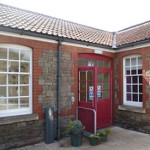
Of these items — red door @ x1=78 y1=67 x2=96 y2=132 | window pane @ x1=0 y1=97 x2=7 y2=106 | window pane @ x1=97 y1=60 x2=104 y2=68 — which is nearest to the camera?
window pane @ x1=0 y1=97 x2=7 y2=106

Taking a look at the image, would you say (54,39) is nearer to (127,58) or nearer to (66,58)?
(66,58)

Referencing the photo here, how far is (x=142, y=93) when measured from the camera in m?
7.47

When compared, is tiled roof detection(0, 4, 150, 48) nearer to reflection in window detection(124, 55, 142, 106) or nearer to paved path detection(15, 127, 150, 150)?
reflection in window detection(124, 55, 142, 106)

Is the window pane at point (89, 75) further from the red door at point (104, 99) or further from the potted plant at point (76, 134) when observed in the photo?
the potted plant at point (76, 134)

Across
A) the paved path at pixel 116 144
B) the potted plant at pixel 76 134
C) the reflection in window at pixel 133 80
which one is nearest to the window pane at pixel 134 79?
the reflection in window at pixel 133 80

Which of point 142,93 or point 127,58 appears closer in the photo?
→ point 142,93

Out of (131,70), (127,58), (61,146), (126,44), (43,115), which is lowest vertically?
(61,146)

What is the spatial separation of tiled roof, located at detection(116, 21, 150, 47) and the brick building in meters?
0.20

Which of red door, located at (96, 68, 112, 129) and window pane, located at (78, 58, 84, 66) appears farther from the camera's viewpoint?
red door, located at (96, 68, 112, 129)

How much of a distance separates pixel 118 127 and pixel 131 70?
8.78ft

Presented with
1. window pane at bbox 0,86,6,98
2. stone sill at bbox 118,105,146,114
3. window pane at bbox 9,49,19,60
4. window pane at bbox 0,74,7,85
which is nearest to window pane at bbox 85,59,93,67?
stone sill at bbox 118,105,146,114

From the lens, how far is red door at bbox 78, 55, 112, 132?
6896 millimetres

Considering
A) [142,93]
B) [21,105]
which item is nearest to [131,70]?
[142,93]

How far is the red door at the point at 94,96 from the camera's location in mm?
6896
